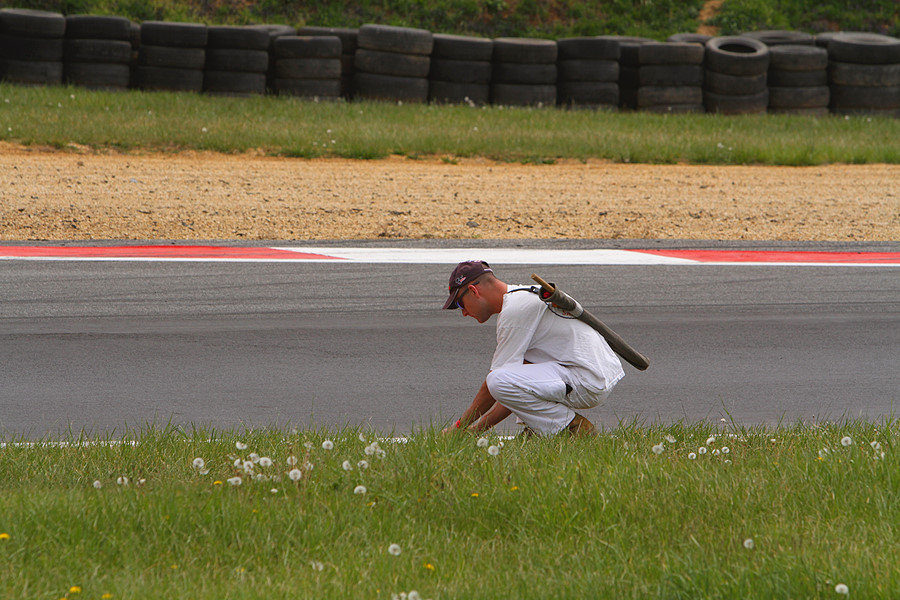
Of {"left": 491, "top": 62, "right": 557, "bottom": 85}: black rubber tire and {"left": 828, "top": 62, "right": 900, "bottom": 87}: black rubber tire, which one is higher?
{"left": 828, "top": 62, "right": 900, "bottom": 87}: black rubber tire

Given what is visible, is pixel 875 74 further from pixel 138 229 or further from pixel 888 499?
pixel 888 499

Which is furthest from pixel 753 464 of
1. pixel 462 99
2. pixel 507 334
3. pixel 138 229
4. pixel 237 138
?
pixel 462 99

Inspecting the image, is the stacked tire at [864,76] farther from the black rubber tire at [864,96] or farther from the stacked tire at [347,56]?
the stacked tire at [347,56]

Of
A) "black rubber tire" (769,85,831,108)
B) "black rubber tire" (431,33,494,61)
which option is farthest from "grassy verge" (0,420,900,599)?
"black rubber tire" (769,85,831,108)

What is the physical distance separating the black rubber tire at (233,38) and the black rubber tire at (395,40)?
1846 mm

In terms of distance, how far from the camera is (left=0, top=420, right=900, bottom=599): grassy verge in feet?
10.1

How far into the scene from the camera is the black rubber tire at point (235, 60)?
16359mm

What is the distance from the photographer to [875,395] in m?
5.93

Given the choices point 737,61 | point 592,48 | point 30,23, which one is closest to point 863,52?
point 737,61

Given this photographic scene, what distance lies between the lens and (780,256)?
9398 millimetres

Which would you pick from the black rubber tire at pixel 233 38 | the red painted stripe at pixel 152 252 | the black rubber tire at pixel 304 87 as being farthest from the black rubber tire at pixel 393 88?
the red painted stripe at pixel 152 252

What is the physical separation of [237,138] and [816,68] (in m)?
10.8

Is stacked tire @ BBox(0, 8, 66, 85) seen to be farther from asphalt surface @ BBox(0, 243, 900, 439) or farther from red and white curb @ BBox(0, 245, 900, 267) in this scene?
asphalt surface @ BBox(0, 243, 900, 439)

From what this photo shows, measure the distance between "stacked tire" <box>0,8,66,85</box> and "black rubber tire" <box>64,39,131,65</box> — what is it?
176 millimetres
